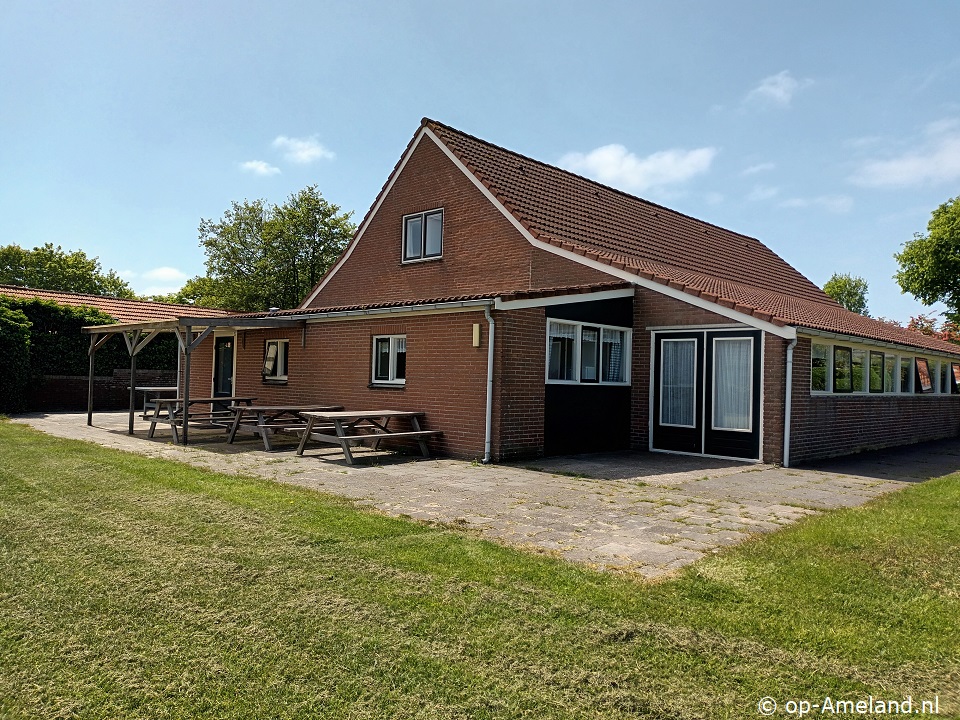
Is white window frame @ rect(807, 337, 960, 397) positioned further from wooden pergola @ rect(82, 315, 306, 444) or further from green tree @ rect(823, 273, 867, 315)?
green tree @ rect(823, 273, 867, 315)

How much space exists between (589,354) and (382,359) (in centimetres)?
426

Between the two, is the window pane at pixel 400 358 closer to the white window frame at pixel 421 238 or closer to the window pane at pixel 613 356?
the white window frame at pixel 421 238

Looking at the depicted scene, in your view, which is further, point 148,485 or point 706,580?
point 148,485

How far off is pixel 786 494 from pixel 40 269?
201 feet

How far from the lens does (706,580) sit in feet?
15.8

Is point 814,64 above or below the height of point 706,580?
above

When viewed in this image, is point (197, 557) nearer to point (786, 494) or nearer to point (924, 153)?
point (786, 494)

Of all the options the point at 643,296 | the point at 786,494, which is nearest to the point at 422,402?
the point at 643,296

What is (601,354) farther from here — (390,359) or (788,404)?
(390,359)

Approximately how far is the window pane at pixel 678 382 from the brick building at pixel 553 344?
29 mm

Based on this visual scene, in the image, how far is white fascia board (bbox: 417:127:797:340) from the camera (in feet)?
38.5

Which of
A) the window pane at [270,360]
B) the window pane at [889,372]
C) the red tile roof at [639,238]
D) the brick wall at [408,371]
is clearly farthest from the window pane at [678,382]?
the window pane at [270,360]

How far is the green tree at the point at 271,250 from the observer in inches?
1756

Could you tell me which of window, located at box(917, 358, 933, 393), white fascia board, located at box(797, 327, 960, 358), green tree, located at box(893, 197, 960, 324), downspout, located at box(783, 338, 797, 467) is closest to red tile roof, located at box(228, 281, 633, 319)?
downspout, located at box(783, 338, 797, 467)
